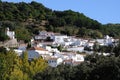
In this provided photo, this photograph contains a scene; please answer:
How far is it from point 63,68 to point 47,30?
8280cm

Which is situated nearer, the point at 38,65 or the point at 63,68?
the point at 63,68

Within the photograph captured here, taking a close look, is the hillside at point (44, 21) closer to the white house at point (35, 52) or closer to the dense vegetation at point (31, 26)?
the dense vegetation at point (31, 26)

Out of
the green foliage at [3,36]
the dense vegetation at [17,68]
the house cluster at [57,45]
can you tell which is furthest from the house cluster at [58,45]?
the dense vegetation at [17,68]

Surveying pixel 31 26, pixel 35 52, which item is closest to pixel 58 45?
pixel 35 52

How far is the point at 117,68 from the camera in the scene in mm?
30781

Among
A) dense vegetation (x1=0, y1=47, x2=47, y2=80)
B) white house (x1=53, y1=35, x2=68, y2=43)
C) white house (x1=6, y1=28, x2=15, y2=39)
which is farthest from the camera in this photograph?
white house (x1=53, y1=35, x2=68, y2=43)

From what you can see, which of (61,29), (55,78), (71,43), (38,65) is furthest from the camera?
(61,29)

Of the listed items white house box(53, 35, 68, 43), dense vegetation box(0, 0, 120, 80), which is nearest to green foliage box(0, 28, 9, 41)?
dense vegetation box(0, 0, 120, 80)

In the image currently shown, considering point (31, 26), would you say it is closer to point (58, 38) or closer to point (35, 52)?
point (58, 38)

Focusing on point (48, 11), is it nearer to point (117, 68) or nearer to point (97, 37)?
point (97, 37)

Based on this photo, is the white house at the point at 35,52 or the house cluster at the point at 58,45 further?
the house cluster at the point at 58,45

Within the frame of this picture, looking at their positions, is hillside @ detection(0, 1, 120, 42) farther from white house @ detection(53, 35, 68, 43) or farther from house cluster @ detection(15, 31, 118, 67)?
white house @ detection(53, 35, 68, 43)

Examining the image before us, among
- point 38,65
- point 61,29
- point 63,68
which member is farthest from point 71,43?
point 63,68

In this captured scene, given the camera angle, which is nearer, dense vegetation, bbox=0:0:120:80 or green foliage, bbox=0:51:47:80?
green foliage, bbox=0:51:47:80
